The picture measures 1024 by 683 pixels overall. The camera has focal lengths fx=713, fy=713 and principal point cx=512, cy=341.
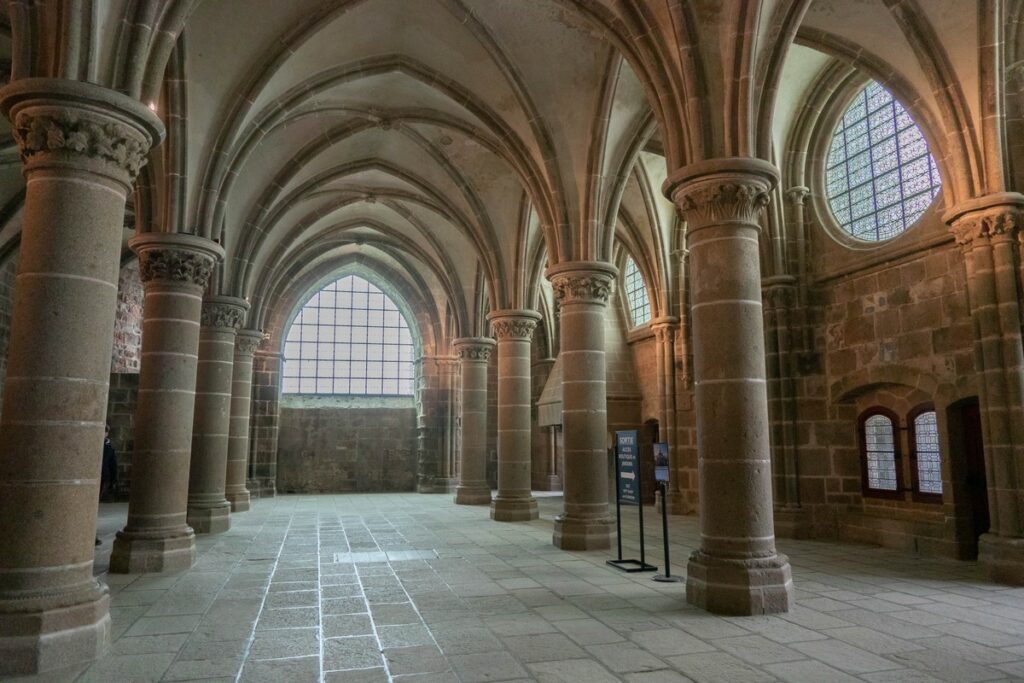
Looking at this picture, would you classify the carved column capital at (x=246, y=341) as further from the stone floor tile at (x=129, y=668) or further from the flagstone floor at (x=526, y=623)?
the stone floor tile at (x=129, y=668)

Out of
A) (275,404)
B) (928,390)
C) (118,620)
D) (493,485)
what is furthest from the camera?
(493,485)

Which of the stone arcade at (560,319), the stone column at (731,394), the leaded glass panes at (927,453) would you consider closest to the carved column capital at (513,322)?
the stone arcade at (560,319)

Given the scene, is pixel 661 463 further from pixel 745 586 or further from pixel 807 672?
pixel 807 672

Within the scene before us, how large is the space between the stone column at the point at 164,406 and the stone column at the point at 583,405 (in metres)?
4.79

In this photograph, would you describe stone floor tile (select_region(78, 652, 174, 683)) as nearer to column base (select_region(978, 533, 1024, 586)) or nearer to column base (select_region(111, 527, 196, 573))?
column base (select_region(111, 527, 196, 573))

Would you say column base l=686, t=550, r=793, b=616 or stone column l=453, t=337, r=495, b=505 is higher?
stone column l=453, t=337, r=495, b=505

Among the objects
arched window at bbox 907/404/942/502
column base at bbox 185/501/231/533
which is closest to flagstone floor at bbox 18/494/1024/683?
arched window at bbox 907/404/942/502

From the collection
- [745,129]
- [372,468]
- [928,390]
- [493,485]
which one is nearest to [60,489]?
[745,129]

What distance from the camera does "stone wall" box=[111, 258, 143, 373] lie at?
67.3 ft

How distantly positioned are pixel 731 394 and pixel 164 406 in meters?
6.27

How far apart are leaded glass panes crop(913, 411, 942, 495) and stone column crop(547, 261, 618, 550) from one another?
4392 mm

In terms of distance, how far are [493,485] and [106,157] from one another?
67.7 feet

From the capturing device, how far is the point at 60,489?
464 centimetres

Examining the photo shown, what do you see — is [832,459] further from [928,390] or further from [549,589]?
[549,589]
